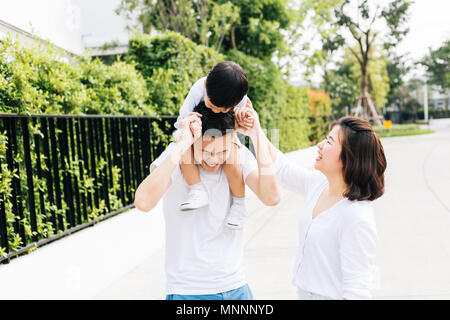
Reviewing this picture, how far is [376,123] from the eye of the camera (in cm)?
3850

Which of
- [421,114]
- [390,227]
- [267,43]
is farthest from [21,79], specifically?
[421,114]

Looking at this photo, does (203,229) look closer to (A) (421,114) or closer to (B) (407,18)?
(B) (407,18)

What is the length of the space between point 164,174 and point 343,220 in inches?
32.7

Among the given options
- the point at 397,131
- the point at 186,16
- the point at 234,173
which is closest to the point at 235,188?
the point at 234,173

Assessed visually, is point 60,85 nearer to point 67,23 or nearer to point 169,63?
point 169,63

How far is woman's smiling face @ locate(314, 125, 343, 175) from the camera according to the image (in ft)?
7.27

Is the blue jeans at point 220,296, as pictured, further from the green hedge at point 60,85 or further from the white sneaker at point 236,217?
the green hedge at point 60,85

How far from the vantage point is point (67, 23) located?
35.5 ft

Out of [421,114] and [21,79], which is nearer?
[21,79]

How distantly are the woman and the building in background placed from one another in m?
3.92

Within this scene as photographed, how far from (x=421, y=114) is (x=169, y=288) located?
8219 centimetres

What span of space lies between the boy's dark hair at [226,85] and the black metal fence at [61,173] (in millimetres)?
2999

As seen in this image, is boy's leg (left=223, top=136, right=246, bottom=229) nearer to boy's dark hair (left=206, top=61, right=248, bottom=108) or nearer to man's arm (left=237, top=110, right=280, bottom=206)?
man's arm (left=237, top=110, right=280, bottom=206)

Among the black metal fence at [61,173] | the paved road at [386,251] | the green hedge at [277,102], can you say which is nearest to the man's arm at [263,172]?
the paved road at [386,251]
